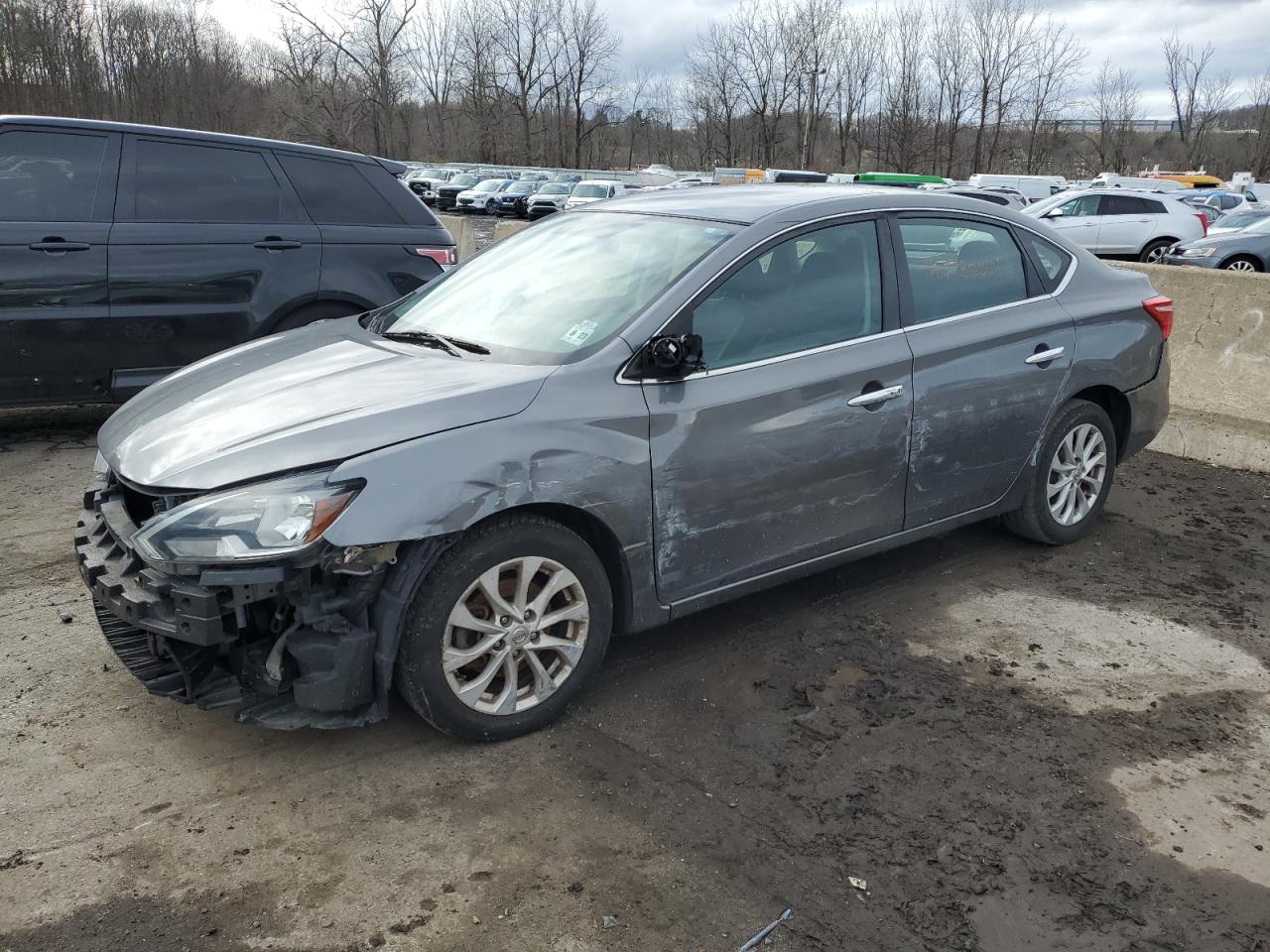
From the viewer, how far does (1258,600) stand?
4703 mm

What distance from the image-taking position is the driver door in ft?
11.7

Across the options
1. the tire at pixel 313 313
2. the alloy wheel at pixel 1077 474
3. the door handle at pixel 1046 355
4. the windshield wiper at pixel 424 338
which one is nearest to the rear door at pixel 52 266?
the tire at pixel 313 313

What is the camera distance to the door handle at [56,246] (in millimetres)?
5816

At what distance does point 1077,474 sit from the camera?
505 centimetres

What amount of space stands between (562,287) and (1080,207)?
2076 centimetres

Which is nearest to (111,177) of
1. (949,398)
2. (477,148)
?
(949,398)

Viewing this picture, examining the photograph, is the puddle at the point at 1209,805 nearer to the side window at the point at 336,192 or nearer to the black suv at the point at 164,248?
the black suv at the point at 164,248

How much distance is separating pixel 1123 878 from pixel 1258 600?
98.6 inches

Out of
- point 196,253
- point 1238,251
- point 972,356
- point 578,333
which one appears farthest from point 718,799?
point 1238,251

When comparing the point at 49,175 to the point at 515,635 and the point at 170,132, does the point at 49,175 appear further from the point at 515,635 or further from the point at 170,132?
the point at 515,635

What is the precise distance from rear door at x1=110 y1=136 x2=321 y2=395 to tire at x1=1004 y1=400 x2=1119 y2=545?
4467 millimetres

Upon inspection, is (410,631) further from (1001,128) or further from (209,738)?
(1001,128)

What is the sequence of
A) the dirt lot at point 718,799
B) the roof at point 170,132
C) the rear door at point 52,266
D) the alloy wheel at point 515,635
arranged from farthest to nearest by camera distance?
the roof at point 170,132, the rear door at point 52,266, the alloy wheel at point 515,635, the dirt lot at point 718,799

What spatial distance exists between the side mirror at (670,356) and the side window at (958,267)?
1.22m
